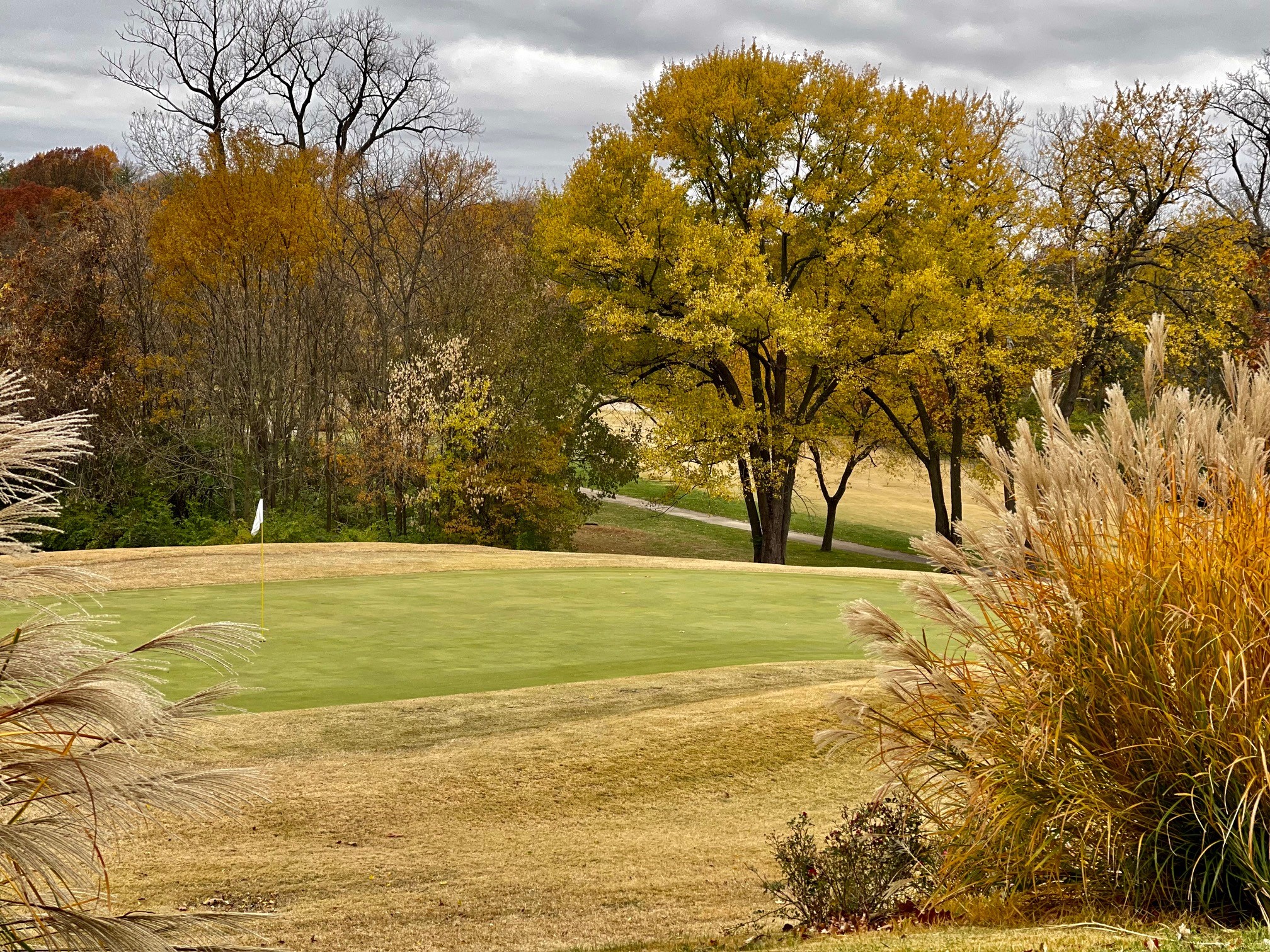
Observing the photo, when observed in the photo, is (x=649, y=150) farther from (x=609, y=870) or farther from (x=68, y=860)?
(x=68, y=860)

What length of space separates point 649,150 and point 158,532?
14600 mm

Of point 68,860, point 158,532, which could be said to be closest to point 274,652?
point 68,860

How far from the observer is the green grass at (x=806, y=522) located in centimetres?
4191

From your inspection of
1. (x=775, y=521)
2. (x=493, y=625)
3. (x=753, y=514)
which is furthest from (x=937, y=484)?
(x=493, y=625)

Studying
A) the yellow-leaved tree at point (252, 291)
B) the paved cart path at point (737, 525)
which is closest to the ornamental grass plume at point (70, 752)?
the yellow-leaved tree at point (252, 291)

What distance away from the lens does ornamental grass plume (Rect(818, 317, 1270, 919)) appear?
403 cm

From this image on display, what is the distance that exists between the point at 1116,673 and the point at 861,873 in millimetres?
1689

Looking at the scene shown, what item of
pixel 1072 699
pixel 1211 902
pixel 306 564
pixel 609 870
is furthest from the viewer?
pixel 306 564

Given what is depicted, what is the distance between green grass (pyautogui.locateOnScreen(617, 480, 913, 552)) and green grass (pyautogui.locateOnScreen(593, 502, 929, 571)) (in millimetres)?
987

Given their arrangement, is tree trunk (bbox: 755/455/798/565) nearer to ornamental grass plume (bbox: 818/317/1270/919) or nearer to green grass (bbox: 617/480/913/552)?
green grass (bbox: 617/480/913/552)

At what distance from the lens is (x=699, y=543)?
38219 millimetres

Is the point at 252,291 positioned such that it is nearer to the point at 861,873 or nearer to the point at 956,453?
the point at 956,453

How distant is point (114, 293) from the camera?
2856cm

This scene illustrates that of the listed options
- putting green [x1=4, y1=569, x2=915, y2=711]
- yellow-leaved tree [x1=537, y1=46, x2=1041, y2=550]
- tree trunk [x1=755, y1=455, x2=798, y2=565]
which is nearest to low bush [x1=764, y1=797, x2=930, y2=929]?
putting green [x1=4, y1=569, x2=915, y2=711]
